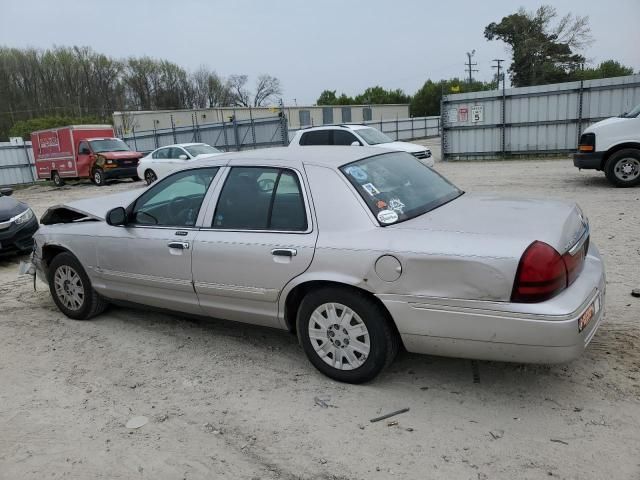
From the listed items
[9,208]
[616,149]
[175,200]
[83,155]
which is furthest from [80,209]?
[83,155]

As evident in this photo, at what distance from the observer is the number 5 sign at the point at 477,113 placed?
1841 centimetres

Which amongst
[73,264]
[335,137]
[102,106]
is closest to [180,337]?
[73,264]

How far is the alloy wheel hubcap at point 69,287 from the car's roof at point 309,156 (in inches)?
71.2

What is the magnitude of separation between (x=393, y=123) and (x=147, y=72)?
45752mm

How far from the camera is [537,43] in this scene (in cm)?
5362

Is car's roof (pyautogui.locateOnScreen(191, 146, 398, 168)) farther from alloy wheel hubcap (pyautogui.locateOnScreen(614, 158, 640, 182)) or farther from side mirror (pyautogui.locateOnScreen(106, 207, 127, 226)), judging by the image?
alloy wheel hubcap (pyautogui.locateOnScreen(614, 158, 640, 182))

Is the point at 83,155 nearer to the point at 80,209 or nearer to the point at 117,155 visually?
the point at 117,155

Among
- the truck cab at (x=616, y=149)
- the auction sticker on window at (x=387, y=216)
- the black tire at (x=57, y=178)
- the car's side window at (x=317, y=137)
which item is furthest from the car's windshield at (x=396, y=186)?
the black tire at (x=57, y=178)

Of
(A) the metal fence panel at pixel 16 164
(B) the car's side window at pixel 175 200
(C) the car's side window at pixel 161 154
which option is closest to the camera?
(B) the car's side window at pixel 175 200

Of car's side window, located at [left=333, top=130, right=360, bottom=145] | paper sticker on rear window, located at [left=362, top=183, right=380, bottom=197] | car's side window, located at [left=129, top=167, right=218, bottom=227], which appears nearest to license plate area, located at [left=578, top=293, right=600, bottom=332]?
paper sticker on rear window, located at [left=362, top=183, right=380, bottom=197]

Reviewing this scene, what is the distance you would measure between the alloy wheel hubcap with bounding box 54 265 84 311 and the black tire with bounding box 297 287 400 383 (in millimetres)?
2565

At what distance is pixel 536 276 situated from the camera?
2658 mm

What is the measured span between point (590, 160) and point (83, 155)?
1815 cm

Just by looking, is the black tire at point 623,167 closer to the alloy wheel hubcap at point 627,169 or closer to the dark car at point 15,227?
the alloy wheel hubcap at point 627,169
